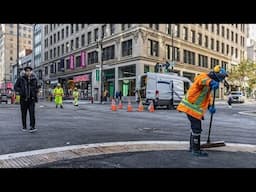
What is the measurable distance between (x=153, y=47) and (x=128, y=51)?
10.8 feet

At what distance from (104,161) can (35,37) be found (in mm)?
73529

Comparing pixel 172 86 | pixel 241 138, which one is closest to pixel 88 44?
pixel 172 86

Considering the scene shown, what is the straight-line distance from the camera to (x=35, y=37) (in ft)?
239

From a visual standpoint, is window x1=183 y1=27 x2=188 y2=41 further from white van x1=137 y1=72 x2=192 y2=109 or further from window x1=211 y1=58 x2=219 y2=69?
white van x1=137 y1=72 x2=192 y2=109

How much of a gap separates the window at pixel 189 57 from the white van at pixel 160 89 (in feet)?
70.8

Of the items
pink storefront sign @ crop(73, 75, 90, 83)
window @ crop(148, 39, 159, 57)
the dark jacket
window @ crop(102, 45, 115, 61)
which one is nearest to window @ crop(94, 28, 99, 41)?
window @ crop(102, 45, 115, 61)

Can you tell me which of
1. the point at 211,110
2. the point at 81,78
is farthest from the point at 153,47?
the point at 211,110

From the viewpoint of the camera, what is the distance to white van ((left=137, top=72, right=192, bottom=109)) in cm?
2092

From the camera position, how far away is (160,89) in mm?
21000

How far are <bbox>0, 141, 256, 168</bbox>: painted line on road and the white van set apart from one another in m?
14.1
